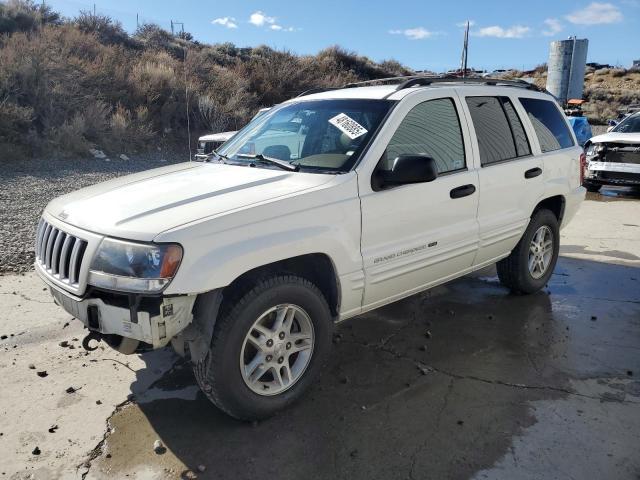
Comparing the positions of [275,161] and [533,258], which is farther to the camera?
[533,258]

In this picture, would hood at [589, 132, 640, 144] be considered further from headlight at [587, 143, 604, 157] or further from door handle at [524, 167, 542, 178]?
door handle at [524, 167, 542, 178]

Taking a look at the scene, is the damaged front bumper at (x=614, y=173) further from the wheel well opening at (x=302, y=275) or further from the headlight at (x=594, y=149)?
the wheel well opening at (x=302, y=275)

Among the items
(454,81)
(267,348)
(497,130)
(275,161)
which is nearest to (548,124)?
(497,130)

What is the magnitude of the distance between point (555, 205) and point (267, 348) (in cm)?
366

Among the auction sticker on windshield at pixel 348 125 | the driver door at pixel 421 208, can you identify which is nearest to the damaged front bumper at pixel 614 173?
the driver door at pixel 421 208

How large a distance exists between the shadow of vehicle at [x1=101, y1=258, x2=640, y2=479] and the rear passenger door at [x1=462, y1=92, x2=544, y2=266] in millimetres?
722

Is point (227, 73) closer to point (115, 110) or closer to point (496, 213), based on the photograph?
point (115, 110)

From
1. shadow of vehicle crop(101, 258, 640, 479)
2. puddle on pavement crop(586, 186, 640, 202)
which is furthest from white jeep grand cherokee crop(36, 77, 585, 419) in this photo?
puddle on pavement crop(586, 186, 640, 202)

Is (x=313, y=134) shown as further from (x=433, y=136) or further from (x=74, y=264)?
(x=74, y=264)

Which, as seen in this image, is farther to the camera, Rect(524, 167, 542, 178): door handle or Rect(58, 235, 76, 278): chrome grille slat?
Rect(524, 167, 542, 178): door handle

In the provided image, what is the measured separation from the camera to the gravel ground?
6427mm

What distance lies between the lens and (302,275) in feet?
11.4

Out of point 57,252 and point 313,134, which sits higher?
point 313,134

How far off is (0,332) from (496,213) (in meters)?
4.20
